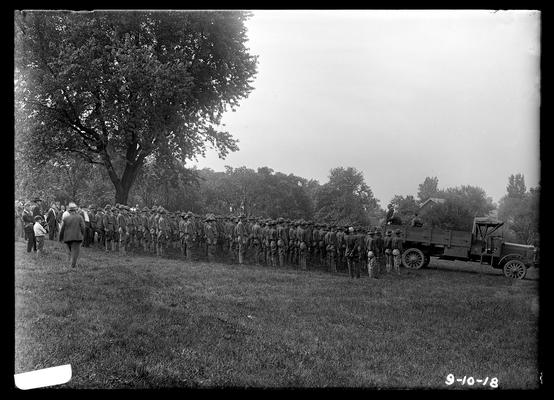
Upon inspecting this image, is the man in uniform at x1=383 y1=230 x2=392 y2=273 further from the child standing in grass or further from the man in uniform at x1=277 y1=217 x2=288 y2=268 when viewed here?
the child standing in grass

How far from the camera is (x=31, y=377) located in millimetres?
5461

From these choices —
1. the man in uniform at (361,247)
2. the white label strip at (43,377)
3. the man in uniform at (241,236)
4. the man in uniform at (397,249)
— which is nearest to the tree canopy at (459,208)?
the man in uniform at (397,249)

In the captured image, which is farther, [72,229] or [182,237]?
[182,237]

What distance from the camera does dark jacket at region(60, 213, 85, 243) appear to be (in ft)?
28.8

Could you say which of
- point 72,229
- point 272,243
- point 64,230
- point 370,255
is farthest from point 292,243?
point 64,230

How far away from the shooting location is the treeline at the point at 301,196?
26.3 feet

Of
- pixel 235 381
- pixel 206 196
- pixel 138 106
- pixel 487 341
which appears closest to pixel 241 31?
pixel 138 106

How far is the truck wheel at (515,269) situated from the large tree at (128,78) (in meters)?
10.3

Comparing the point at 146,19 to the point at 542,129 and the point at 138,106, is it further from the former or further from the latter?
the point at 542,129

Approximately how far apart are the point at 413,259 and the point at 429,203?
171 inches

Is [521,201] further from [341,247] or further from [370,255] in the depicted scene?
[341,247]

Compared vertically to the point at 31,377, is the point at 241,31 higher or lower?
higher

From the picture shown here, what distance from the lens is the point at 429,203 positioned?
11.9 m

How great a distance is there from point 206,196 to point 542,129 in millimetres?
8422
